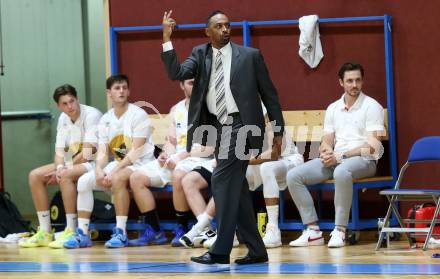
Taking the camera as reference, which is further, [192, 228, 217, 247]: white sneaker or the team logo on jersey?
the team logo on jersey

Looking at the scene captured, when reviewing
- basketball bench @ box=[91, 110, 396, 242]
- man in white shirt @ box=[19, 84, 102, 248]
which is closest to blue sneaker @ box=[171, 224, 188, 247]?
basketball bench @ box=[91, 110, 396, 242]

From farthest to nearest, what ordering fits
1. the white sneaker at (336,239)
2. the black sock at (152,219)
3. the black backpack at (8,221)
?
the black backpack at (8,221), the black sock at (152,219), the white sneaker at (336,239)

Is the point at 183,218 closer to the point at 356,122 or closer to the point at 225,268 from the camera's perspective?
the point at 356,122

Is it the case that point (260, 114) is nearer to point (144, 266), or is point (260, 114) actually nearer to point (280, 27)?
point (144, 266)

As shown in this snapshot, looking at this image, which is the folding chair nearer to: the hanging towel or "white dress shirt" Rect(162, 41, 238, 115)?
the hanging towel

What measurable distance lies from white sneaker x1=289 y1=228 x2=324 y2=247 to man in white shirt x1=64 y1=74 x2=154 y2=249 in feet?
4.85

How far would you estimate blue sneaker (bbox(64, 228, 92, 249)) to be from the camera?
8.23 m

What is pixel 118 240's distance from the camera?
8219 mm

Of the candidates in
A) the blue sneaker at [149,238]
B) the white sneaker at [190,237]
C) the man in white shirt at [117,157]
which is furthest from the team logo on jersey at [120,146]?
the white sneaker at [190,237]

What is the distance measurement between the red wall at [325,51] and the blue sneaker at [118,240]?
4.46ft

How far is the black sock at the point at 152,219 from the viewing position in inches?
333

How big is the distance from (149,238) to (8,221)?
1557mm

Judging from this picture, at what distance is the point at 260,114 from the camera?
626 cm

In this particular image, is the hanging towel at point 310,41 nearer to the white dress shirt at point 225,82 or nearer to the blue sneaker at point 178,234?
the blue sneaker at point 178,234
